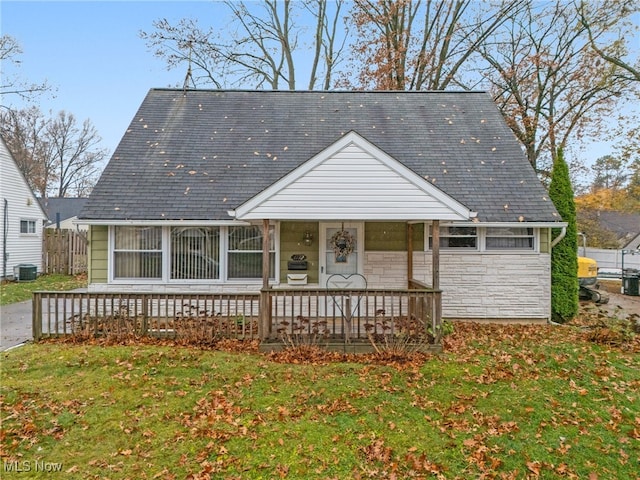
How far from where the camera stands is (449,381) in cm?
552

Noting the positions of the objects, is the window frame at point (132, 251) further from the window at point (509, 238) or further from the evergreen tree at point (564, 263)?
the evergreen tree at point (564, 263)

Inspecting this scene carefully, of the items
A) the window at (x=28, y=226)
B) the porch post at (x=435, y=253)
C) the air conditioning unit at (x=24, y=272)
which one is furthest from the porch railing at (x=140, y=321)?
the window at (x=28, y=226)

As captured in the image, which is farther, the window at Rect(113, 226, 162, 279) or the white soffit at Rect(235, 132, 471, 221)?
the window at Rect(113, 226, 162, 279)

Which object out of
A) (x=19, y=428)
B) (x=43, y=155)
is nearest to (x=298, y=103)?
(x=19, y=428)

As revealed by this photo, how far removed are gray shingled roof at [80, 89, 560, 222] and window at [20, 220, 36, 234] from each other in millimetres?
11723

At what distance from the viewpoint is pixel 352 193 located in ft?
22.0

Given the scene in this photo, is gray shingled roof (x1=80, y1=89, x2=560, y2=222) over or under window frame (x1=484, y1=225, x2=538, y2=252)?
over

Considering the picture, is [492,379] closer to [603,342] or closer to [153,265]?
[603,342]

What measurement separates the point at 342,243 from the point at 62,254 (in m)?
16.2

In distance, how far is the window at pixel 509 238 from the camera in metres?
8.91

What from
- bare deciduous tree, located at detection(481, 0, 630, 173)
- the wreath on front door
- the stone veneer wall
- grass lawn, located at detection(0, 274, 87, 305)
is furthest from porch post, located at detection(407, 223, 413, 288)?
bare deciduous tree, located at detection(481, 0, 630, 173)

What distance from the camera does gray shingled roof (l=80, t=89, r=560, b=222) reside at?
346 inches

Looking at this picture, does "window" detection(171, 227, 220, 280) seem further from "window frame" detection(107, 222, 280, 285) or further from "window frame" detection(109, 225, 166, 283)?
"window frame" detection(109, 225, 166, 283)

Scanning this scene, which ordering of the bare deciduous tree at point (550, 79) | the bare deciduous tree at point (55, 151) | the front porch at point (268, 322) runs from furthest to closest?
1. the bare deciduous tree at point (55, 151)
2. the bare deciduous tree at point (550, 79)
3. the front porch at point (268, 322)
